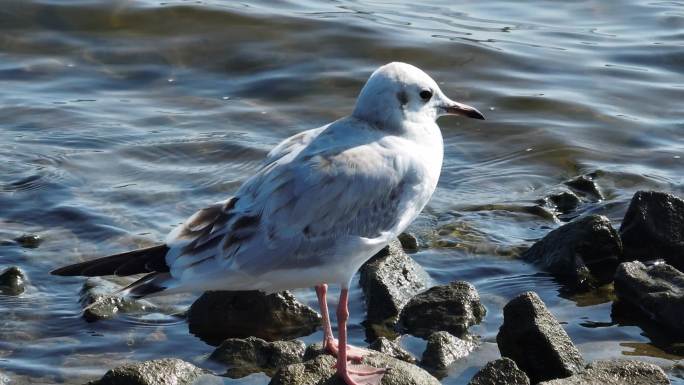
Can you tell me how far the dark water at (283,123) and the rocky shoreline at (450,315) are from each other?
13 cm

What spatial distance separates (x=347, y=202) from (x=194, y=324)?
1.43 meters

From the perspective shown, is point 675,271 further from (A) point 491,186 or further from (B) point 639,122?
(B) point 639,122

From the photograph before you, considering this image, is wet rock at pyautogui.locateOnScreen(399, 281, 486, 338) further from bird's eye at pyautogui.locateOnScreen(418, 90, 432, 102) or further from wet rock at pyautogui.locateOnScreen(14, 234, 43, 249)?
wet rock at pyautogui.locateOnScreen(14, 234, 43, 249)

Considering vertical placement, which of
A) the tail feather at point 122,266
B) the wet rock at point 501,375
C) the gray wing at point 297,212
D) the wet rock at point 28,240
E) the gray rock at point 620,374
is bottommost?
the wet rock at point 28,240

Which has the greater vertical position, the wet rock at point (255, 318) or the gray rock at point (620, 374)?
the gray rock at point (620, 374)

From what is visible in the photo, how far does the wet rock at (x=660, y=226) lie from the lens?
7207 millimetres

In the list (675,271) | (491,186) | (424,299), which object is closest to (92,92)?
(491,186)

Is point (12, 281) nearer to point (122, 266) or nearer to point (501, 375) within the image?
point (122, 266)

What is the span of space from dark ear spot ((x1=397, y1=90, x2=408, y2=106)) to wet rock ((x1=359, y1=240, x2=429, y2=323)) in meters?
1.08

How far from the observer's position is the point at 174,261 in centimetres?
558

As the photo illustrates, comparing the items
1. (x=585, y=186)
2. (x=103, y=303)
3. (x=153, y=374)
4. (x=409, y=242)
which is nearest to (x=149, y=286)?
(x=153, y=374)

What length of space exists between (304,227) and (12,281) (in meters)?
2.30

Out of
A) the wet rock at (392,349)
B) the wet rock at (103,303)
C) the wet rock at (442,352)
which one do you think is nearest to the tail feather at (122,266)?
the wet rock at (103,303)

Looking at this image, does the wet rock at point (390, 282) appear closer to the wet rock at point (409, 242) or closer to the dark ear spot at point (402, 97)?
the wet rock at point (409, 242)
